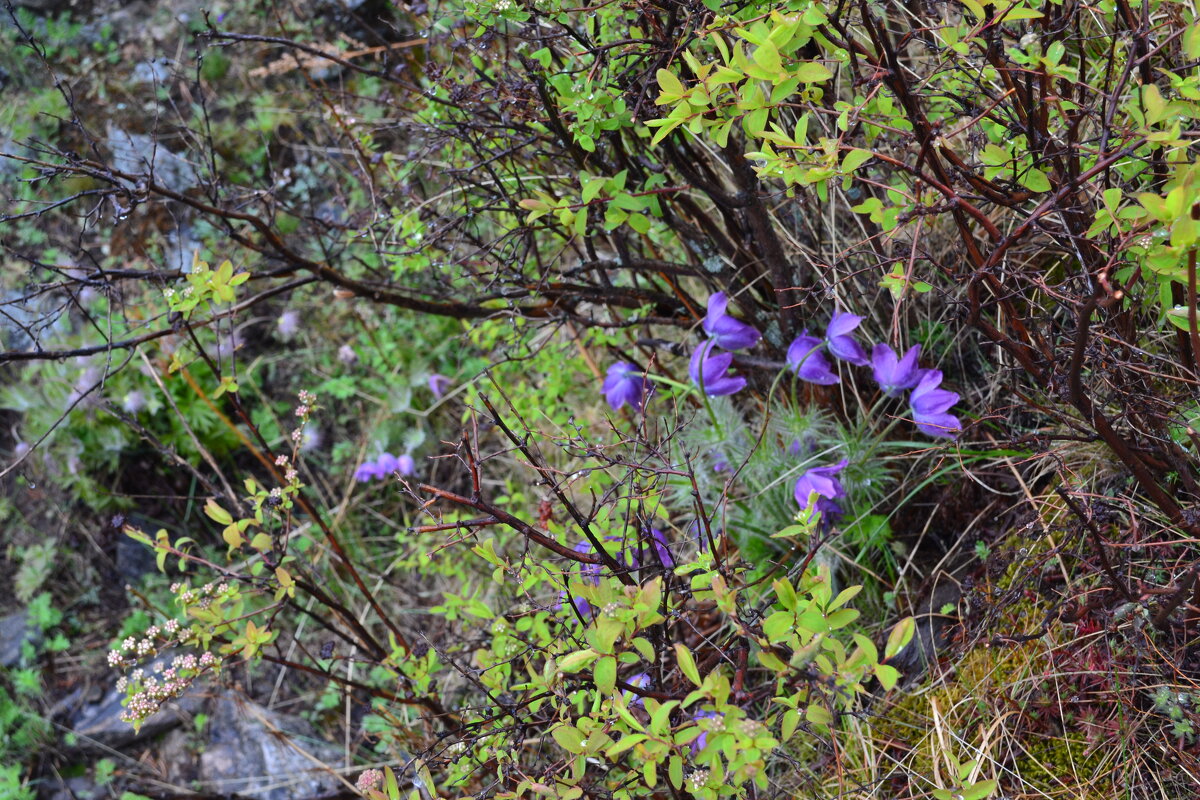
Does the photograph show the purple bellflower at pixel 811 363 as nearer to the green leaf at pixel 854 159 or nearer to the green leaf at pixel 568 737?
the green leaf at pixel 854 159

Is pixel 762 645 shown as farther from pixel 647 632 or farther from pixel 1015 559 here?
pixel 1015 559

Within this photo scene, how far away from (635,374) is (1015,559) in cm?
88

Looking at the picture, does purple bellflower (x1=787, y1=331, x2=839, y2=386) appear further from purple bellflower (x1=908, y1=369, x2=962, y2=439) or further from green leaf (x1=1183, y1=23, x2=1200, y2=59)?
green leaf (x1=1183, y1=23, x2=1200, y2=59)

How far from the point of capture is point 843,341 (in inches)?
71.3

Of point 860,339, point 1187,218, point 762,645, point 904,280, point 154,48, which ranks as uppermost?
point 154,48

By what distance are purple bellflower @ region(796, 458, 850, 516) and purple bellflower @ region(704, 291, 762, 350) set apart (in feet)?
1.08

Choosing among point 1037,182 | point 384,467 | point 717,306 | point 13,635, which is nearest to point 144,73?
point 13,635

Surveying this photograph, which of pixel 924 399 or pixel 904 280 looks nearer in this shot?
pixel 904 280

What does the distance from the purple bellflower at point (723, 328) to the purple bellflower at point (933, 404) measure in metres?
0.39

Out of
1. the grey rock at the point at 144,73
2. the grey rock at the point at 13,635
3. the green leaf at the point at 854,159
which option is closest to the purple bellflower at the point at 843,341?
the green leaf at the point at 854,159

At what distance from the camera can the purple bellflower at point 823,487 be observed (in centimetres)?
177

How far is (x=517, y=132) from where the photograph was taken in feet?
6.44

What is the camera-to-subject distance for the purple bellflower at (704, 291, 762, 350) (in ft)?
6.35

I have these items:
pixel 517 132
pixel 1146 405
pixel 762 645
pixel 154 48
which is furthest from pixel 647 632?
pixel 154 48
